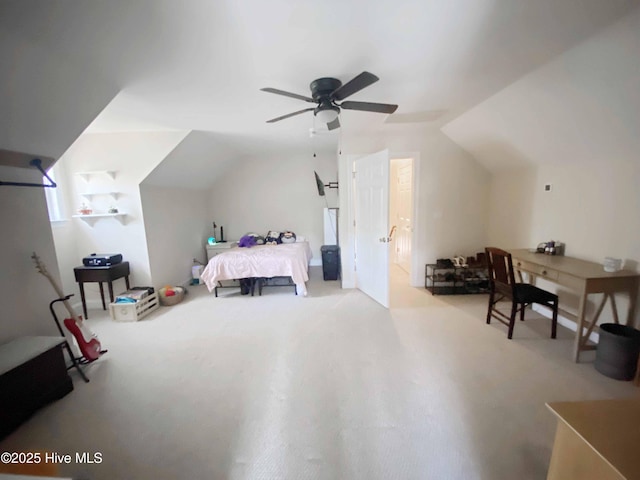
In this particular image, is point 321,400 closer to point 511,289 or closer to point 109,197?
point 511,289

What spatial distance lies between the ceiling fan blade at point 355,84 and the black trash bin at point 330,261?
2826mm

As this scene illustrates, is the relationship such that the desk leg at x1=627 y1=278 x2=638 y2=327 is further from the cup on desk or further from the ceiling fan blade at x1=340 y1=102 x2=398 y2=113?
the ceiling fan blade at x1=340 y1=102 x2=398 y2=113

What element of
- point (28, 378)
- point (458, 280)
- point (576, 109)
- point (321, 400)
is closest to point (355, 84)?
A: point (576, 109)

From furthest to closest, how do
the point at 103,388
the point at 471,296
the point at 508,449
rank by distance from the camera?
the point at 471,296, the point at 103,388, the point at 508,449

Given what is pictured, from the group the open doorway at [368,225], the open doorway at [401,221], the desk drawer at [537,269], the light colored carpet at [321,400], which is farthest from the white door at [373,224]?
the desk drawer at [537,269]

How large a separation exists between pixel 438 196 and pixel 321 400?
348cm

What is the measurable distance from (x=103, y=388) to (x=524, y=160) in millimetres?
5144

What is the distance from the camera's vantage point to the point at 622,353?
1989mm

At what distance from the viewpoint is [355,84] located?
1.85 meters

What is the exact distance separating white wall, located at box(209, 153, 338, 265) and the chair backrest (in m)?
3.47

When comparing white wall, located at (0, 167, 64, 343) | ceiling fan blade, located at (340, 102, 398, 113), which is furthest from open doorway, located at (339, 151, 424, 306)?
white wall, located at (0, 167, 64, 343)

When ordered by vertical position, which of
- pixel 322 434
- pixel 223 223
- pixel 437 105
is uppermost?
pixel 437 105

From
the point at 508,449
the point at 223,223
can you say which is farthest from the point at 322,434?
the point at 223,223

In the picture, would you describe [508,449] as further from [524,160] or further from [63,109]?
[63,109]
